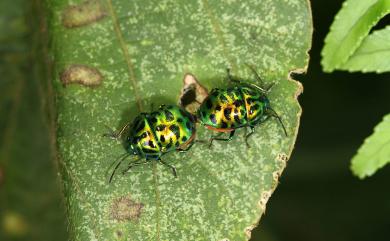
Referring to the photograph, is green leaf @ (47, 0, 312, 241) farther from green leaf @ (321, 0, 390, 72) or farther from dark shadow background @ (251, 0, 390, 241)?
dark shadow background @ (251, 0, 390, 241)

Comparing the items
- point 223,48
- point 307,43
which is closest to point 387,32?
point 307,43

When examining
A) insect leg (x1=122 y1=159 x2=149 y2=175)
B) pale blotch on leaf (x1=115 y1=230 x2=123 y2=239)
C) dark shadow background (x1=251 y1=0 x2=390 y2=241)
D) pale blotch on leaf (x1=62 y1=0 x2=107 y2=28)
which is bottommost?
dark shadow background (x1=251 y1=0 x2=390 y2=241)

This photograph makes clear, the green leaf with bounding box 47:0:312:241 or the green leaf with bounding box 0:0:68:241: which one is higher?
the green leaf with bounding box 47:0:312:241

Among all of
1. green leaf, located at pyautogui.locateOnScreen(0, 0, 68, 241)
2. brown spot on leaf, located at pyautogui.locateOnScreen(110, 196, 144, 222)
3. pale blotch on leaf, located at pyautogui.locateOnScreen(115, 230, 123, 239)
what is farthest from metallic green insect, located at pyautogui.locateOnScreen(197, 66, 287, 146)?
green leaf, located at pyautogui.locateOnScreen(0, 0, 68, 241)

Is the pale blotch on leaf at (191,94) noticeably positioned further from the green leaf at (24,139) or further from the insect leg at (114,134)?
the green leaf at (24,139)

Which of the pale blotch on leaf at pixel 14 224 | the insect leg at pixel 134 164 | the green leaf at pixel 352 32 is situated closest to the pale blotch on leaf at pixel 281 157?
the green leaf at pixel 352 32

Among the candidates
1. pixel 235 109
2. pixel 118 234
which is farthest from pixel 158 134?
pixel 118 234

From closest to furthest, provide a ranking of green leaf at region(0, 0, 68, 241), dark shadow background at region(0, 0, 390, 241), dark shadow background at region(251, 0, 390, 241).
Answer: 1. green leaf at region(0, 0, 68, 241)
2. dark shadow background at region(0, 0, 390, 241)
3. dark shadow background at region(251, 0, 390, 241)
